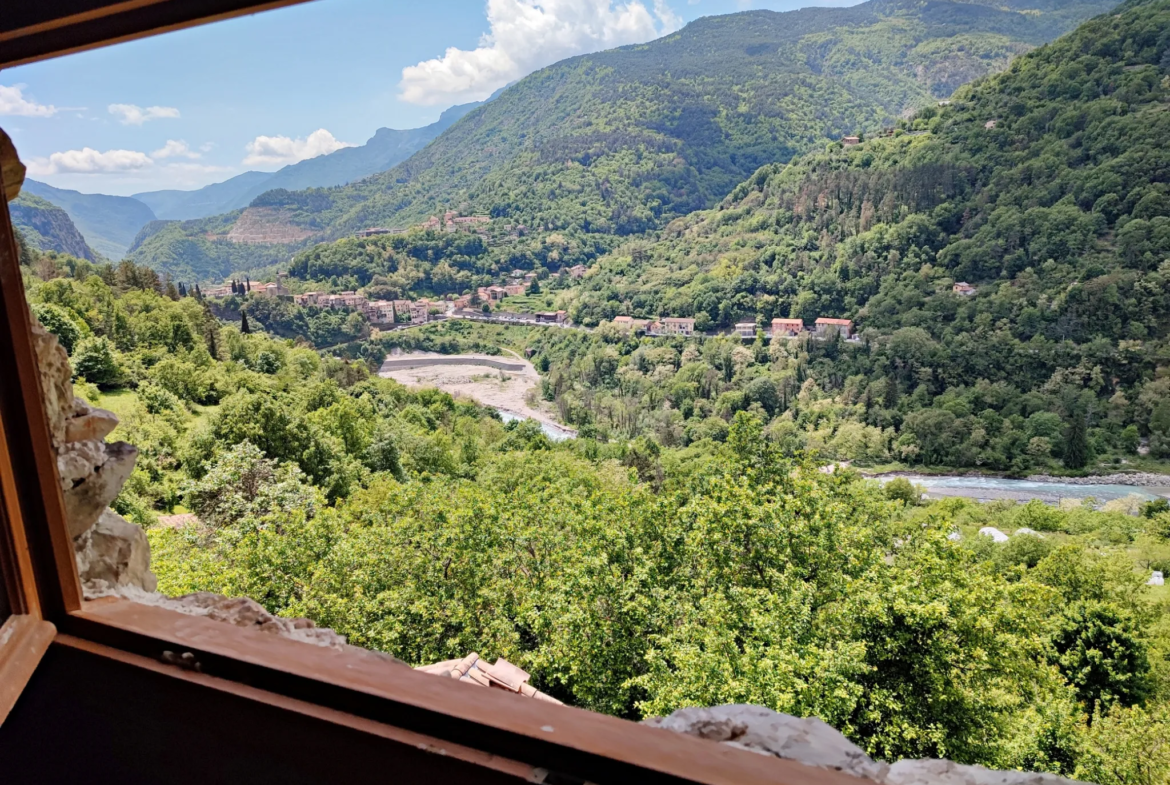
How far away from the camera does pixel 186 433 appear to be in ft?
48.6

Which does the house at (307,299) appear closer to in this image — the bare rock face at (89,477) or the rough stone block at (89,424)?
the rough stone block at (89,424)

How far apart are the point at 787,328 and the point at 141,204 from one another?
137 m

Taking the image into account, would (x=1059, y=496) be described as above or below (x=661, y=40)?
below

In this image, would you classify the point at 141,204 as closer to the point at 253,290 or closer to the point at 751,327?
the point at 253,290

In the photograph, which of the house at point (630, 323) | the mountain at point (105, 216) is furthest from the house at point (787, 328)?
the mountain at point (105, 216)

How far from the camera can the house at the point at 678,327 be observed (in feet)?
199

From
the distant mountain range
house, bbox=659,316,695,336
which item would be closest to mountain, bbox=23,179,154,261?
the distant mountain range

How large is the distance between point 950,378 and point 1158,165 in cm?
2436

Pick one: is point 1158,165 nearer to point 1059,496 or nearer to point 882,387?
point 882,387

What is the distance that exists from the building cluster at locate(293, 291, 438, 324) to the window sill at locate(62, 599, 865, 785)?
225 ft

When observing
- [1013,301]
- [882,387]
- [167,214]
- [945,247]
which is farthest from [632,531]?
[167,214]

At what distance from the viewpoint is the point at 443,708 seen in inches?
26.6

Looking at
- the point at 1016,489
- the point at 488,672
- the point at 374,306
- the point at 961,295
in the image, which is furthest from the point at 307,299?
the point at 488,672

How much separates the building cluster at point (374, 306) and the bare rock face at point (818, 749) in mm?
68782
